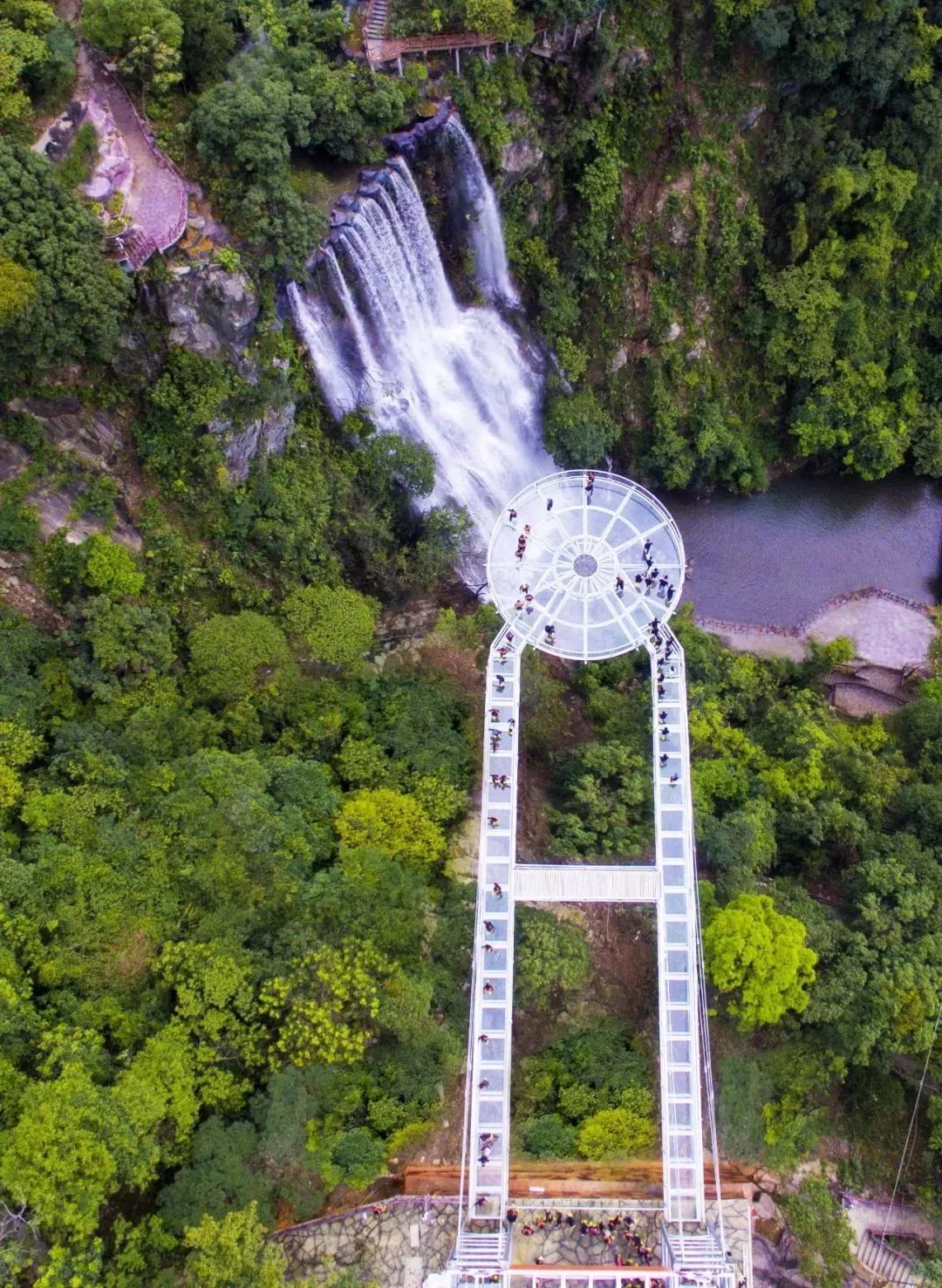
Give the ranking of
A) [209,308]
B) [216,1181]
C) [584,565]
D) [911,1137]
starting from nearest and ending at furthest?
[216,1181] → [911,1137] → [209,308] → [584,565]

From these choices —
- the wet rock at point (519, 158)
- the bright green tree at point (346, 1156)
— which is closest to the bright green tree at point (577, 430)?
the wet rock at point (519, 158)

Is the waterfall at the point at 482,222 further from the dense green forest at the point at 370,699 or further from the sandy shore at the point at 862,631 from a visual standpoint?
the sandy shore at the point at 862,631

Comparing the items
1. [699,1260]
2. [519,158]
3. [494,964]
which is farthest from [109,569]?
[699,1260]

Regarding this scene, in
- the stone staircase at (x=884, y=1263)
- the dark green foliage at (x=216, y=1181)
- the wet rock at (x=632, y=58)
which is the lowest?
the stone staircase at (x=884, y=1263)

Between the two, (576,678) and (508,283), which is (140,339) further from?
(576,678)

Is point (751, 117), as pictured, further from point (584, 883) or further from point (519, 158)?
point (584, 883)

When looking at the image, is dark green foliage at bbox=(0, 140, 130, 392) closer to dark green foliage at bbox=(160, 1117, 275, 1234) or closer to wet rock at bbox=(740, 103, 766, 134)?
dark green foliage at bbox=(160, 1117, 275, 1234)

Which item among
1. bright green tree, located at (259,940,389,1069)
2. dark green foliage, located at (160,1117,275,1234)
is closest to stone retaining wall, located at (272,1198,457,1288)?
dark green foliage, located at (160,1117,275,1234)
